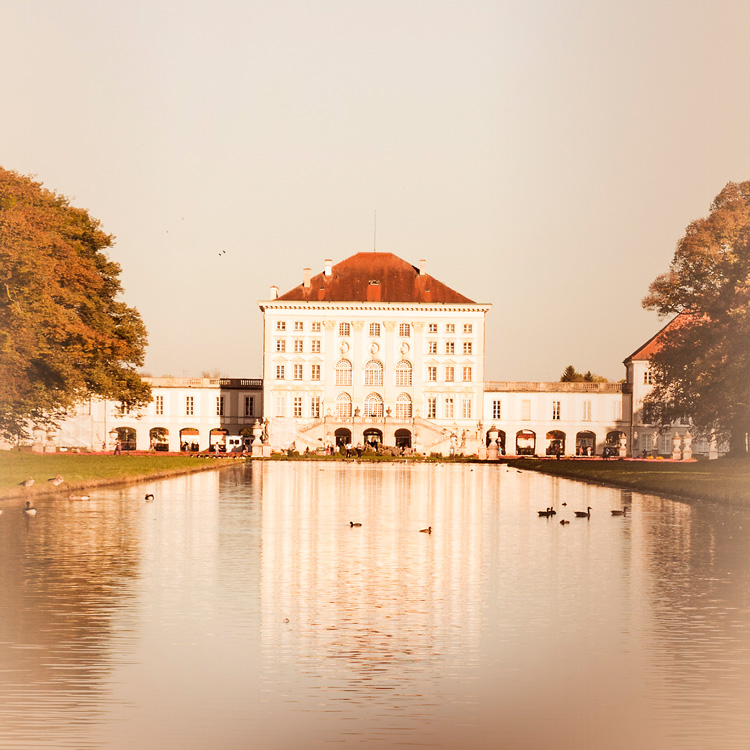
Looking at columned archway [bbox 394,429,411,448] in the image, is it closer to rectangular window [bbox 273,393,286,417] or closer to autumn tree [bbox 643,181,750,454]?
rectangular window [bbox 273,393,286,417]

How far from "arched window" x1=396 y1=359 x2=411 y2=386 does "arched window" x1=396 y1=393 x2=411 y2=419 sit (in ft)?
3.52

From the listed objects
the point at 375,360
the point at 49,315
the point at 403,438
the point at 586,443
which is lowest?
the point at 586,443

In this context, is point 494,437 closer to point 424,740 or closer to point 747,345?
point 747,345

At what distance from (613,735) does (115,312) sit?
159 feet

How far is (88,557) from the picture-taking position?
17516 millimetres

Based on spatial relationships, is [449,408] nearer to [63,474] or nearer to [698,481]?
[698,481]

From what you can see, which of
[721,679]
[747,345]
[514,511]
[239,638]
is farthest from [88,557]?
[747,345]

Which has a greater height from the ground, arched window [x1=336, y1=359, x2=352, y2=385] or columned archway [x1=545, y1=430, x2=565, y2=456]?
arched window [x1=336, y1=359, x2=352, y2=385]

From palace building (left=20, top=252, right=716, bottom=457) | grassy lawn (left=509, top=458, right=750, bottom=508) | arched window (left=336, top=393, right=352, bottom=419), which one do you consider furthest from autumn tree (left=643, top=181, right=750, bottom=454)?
arched window (left=336, top=393, right=352, bottom=419)

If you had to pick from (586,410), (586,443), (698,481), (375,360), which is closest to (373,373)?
(375,360)

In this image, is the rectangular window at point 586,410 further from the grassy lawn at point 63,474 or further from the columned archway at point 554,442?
the grassy lawn at point 63,474

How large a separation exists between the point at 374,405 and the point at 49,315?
65.7m

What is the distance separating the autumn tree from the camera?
4419 cm

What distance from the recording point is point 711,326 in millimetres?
48344
